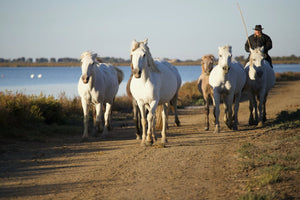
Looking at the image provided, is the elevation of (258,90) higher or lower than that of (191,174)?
higher

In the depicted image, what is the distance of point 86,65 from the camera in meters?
9.99

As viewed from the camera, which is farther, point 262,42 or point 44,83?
point 44,83

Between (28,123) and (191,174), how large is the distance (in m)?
6.58

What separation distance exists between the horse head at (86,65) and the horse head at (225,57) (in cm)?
373

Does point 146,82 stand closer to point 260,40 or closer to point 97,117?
point 97,117

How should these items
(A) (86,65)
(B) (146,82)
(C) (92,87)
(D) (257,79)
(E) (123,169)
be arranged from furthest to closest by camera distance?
(D) (257,79), (C) (92,87), (A) (86,65), (B) (146,82), (E) (123,169)

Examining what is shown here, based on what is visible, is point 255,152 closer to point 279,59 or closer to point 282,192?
→ point 282,192

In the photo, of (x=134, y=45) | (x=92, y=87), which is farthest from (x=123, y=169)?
(x=92, y=87)

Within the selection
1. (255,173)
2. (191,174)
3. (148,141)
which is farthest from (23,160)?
(255,173)

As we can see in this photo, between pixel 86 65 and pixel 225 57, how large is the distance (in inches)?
160

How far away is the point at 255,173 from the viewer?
597cm

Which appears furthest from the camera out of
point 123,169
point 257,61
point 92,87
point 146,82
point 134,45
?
point 257,61

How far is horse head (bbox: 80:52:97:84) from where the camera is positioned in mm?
9787

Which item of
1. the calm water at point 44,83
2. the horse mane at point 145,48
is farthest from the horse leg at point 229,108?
the calm water at point 44,83
